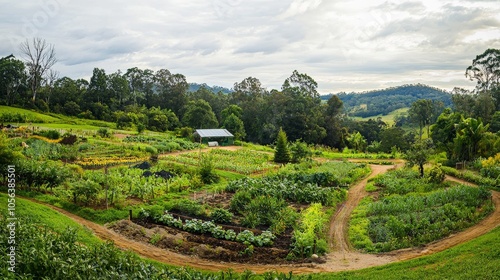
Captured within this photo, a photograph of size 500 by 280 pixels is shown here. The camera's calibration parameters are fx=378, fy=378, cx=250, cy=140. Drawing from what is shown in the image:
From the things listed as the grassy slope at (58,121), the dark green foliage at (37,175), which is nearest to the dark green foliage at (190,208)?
the dark green foliage at (37,175)

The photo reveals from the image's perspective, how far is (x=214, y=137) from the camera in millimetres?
47844

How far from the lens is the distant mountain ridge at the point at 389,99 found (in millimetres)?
123188

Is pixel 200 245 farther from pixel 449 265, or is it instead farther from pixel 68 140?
pixel 68 140

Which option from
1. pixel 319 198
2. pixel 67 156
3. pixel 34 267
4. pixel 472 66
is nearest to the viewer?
pixel 34 267

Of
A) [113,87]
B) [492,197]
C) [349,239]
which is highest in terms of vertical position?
[113,87]

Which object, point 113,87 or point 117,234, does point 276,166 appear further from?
point 113,87

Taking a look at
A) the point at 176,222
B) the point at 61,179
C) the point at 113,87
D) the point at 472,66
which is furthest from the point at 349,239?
the point at 113,87

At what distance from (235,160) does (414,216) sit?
66.6 ft

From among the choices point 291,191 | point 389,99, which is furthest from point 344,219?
point 389,99

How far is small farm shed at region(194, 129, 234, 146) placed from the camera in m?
47.5

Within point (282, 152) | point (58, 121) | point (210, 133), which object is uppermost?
point (58, 121)

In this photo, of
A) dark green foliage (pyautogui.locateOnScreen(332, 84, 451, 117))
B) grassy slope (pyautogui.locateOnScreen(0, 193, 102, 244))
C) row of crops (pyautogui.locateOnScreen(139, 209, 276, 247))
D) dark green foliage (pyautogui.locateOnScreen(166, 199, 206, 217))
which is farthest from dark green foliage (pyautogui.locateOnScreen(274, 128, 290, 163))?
dark green foliage (pyautogui.locateOnScreen(332, 84, 451, 117))

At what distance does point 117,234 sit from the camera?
1647 centimetres

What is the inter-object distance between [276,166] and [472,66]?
45.5 m
